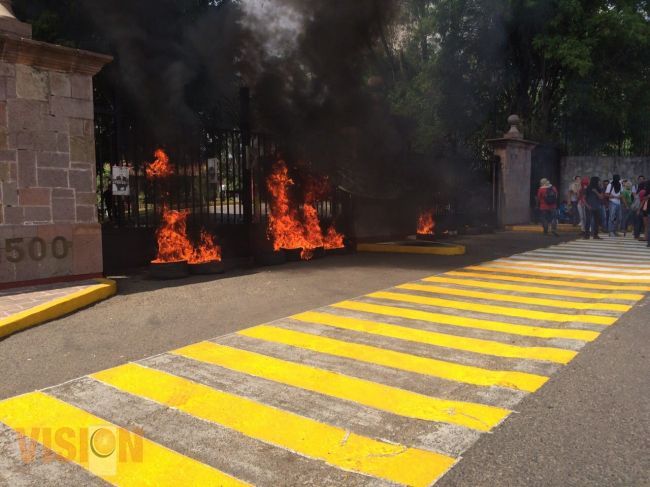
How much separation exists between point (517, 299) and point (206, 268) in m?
4.74

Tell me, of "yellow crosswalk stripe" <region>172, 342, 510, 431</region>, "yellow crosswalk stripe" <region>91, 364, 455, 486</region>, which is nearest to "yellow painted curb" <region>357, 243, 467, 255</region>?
"yellow crosswalk stripe" <region>172, 342, 510, 431</region>

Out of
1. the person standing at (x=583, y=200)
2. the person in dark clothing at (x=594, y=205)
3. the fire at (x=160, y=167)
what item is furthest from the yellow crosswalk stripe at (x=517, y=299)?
the person standing at (x=583, y=200)

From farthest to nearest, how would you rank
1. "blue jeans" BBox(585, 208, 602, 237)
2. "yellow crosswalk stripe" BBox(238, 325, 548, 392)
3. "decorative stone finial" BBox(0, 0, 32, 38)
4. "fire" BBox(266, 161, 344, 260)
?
"blue jeans" BBox(585, 208, 602, 237)
"fire" BBox(266, 161, 344, 260)
"decorative stone finial" BBox(0, 0, 32, 38)
"yellow crosswalk stripe" BBox(238, 325, 548, 392)

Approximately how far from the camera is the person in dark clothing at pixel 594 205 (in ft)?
47.0

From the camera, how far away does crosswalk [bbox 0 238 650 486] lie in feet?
8.80

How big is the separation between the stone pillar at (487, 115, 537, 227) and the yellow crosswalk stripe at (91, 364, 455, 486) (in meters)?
15.9

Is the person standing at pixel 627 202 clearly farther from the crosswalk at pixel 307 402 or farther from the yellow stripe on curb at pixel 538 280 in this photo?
the crosswalk at pixel 307 402

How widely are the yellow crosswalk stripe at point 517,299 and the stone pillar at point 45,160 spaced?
455 centimetres

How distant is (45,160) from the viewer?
700 centimetres

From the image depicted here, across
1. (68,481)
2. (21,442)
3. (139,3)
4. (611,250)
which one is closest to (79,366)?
(21,442)

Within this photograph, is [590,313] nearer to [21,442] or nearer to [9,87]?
[21,442]

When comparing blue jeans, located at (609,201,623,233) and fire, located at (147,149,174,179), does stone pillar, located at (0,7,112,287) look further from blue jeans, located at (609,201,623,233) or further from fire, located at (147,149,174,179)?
blue jeans, located at (609,201,623,233)

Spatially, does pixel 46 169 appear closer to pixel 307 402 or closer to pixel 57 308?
pixel 57 308

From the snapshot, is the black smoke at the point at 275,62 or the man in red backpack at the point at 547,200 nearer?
the black smoke at the point at 275,62
